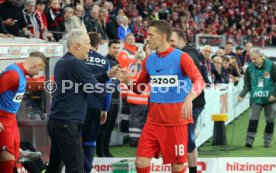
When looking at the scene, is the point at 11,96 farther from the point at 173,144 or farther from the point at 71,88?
the point at 173,144

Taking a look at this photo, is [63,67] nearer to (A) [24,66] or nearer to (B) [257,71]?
(A) [24,66]

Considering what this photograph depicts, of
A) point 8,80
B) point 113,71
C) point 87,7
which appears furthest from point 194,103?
point 87,7

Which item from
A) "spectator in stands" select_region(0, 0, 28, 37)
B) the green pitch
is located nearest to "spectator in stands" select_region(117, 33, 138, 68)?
the green pitch

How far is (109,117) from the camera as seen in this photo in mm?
12656

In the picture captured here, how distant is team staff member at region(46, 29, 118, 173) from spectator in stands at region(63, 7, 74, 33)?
848 centimetres

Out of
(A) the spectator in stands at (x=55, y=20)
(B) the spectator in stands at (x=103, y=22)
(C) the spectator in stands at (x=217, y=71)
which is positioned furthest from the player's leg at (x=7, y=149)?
(B) the spectator in stands at (x=103, y=22)

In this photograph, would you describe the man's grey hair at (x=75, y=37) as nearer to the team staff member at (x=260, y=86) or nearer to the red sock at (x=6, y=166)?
the red sock at (x=6, y=166)

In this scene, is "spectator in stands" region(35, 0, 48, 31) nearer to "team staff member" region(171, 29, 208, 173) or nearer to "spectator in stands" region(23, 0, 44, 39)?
"spectator in stands" region(23, 0, 44, 39)

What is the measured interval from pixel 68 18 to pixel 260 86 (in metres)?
5.15

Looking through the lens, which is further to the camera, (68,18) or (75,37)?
(68,18)

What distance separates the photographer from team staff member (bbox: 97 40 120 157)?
40.0ft

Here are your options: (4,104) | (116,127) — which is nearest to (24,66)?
(4,104)

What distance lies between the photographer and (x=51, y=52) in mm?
11000

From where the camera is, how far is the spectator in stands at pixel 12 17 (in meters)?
14.6
